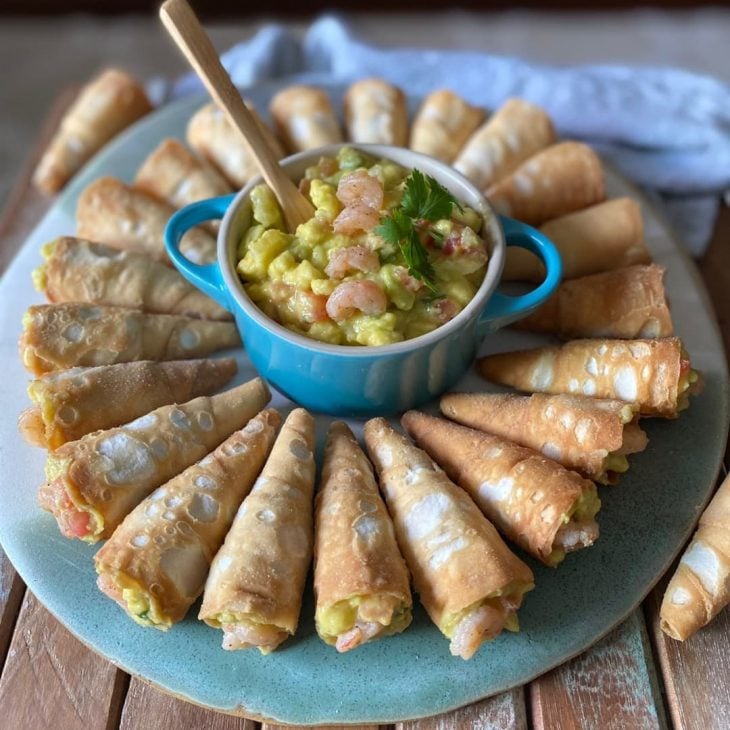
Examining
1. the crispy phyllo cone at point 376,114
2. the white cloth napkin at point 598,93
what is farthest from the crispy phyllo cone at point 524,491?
the white cloth napkin at point 598,93

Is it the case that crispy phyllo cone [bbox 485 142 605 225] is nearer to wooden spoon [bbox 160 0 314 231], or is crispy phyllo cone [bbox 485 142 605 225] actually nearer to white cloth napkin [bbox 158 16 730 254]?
white cloth napkin [bbox 158 16 730 254]

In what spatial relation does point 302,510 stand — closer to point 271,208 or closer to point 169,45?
point 271,208

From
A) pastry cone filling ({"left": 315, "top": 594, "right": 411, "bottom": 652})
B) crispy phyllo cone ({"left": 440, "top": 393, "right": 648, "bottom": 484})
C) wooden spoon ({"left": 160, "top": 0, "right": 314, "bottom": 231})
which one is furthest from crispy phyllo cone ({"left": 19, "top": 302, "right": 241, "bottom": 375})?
pastry cone filling ({"left": 315, "top": 594, "right": 411, "bottom": 652})

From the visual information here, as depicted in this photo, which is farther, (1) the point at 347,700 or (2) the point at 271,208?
(2) the point at 271,208

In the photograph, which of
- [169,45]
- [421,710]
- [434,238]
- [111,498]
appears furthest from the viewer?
[169,45]

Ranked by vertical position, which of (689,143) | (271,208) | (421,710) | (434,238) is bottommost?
(689,143)

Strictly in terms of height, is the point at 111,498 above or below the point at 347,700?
above

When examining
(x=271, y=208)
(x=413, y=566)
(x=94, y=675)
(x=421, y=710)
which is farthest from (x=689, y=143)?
(x=94, y=675)
